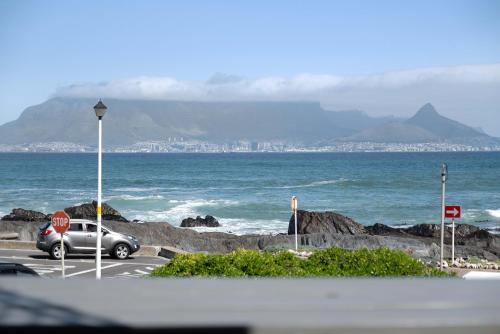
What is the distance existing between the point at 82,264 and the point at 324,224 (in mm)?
22477

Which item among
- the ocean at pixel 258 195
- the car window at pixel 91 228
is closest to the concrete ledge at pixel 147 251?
the car window at pixel 91 228

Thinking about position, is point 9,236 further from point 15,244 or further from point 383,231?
point 383,231

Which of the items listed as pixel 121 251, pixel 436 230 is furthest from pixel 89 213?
pixel 121 251

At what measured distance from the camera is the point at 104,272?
916 inches

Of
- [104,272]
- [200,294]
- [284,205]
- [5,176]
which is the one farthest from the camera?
[5,176]

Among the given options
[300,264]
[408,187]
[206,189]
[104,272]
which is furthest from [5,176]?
[300,264]

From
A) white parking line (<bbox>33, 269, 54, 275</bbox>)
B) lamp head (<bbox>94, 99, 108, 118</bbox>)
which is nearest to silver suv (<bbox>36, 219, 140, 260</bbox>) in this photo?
white parking line (<bbox>33, 269, 54, 275</bbox>)

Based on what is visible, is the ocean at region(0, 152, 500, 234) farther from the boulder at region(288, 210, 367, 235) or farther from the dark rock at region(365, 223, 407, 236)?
the dark rock at region(365, 223, 407, 236)

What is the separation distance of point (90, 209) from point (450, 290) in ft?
167

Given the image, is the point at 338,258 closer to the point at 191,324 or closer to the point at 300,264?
the point at 300,264

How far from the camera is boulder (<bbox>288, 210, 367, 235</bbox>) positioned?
44938 mm

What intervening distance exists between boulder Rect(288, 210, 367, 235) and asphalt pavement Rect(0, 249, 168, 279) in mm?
18791

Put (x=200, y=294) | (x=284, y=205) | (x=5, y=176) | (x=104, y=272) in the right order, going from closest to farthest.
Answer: (x=200, y=294)
(x=104, y=272)
(x=284, y=205)
(x=5, y=176)

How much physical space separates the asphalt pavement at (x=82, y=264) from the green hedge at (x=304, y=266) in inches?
383
